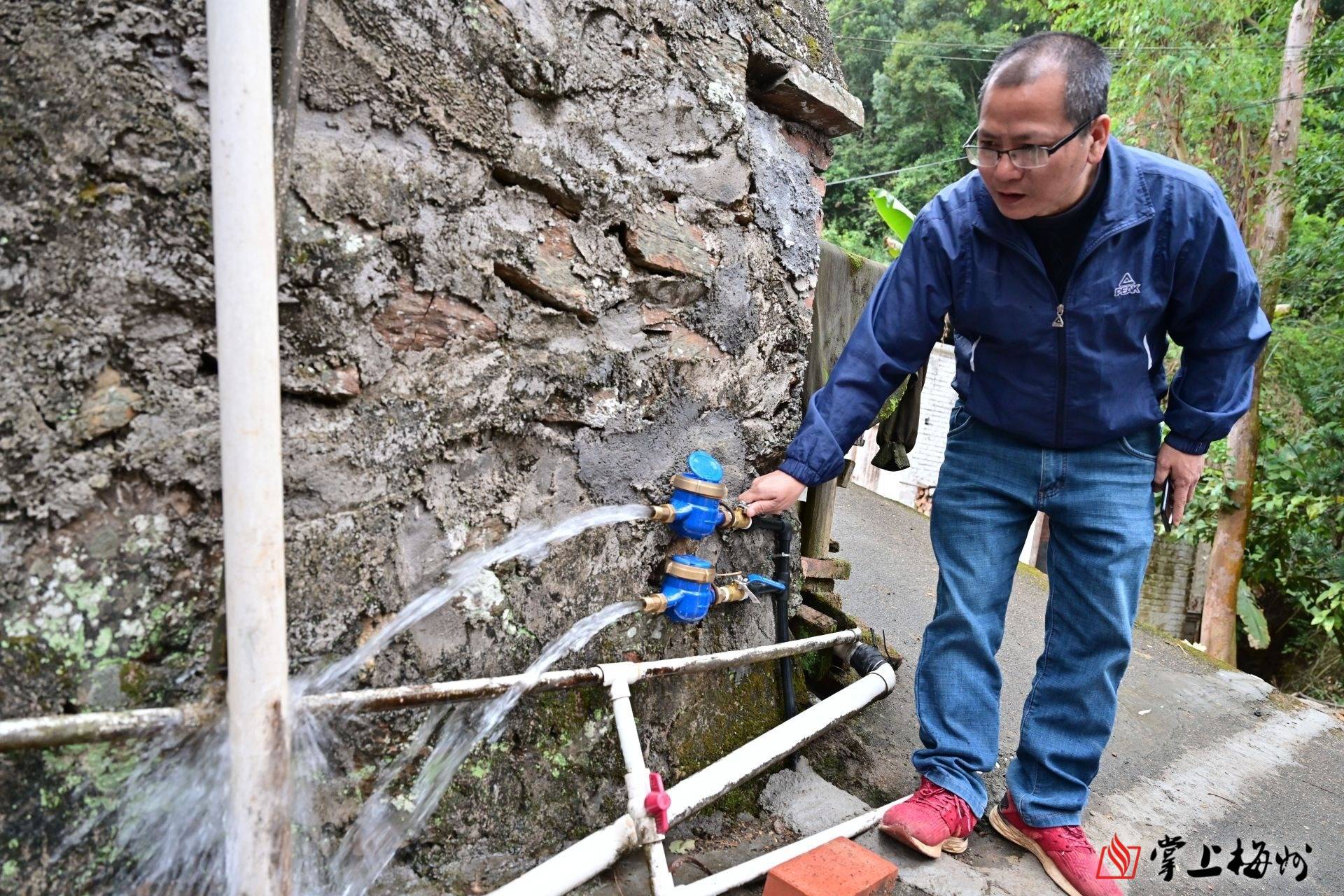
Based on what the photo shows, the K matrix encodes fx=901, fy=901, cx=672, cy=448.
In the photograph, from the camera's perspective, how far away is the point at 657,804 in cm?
195

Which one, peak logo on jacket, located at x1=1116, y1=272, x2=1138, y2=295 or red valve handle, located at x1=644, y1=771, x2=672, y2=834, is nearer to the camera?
red valve handle, located at x1=644, y1=771, x2=672, y2=834

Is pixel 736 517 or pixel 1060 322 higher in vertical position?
pixel 1060 322

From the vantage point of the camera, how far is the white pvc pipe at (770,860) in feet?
6.45

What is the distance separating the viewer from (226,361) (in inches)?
A: 54.3

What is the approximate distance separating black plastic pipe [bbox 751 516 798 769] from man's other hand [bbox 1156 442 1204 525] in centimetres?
37

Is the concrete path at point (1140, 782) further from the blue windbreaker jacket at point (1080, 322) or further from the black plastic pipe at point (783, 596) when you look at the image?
the blue windbreaker jacket at point (1080, 322)

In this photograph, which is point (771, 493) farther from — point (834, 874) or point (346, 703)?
point (346, 703)

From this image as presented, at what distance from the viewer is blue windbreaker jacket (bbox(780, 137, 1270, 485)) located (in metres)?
2.18

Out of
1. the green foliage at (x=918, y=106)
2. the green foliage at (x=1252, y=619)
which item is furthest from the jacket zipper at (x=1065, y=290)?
the green foliage at (x=918, y=106)

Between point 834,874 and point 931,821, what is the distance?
0.50m

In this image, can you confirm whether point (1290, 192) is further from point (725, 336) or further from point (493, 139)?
point (493, 139)

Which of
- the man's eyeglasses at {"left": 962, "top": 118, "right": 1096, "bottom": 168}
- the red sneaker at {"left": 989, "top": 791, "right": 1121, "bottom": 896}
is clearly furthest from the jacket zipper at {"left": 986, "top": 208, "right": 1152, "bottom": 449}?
the red sneaker at {"left": 989, "top": 791, "right": 1121, "bottom": 896}

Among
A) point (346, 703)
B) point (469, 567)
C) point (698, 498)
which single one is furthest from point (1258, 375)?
point (346, 703)

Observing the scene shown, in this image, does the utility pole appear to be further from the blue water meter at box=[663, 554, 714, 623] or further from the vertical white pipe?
the vertical white pipe
